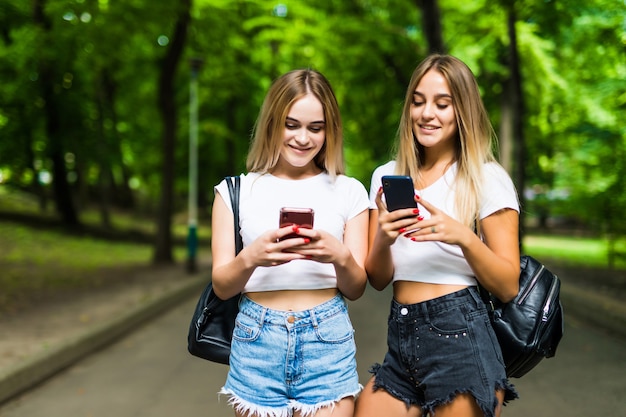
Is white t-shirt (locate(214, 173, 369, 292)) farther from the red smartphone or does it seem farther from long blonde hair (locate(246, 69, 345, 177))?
the red smartphone

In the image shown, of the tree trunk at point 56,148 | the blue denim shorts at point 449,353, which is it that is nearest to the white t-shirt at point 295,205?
the blue denim shorts at point 449,353

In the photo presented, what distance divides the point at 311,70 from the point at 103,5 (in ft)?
40.8

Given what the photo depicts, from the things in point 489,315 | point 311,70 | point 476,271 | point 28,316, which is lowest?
point 28,316

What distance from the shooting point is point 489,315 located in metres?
2.54

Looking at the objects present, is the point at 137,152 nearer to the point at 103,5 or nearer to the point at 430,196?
the point at 103,5

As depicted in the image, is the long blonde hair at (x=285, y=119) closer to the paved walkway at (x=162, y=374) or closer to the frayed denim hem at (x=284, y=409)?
the frayed denim hem at (x=284, y=409)

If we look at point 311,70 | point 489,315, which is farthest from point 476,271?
point 311,70

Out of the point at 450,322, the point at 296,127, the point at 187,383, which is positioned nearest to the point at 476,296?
the point at 450,322

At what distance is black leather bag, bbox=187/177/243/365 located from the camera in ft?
8.81

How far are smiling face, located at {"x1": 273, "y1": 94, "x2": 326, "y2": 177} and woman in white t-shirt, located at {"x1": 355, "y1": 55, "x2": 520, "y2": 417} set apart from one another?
30cm

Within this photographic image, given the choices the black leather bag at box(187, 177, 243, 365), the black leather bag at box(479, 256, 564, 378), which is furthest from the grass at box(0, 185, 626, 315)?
the black leather bag at box(479, 256, 564, 378)

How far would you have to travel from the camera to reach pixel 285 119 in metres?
2.60

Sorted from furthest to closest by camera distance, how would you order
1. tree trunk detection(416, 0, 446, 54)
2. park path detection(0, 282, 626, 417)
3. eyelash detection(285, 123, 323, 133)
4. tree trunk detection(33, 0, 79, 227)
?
tree trunk detection(33, 0, 79, 227), tree trunk detection(416, 0, 446, 54), park path detection(0, 282, 626, 417), eyelash detection(285, 123, 323, 133)

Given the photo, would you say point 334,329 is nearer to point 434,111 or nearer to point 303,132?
point 303,132
